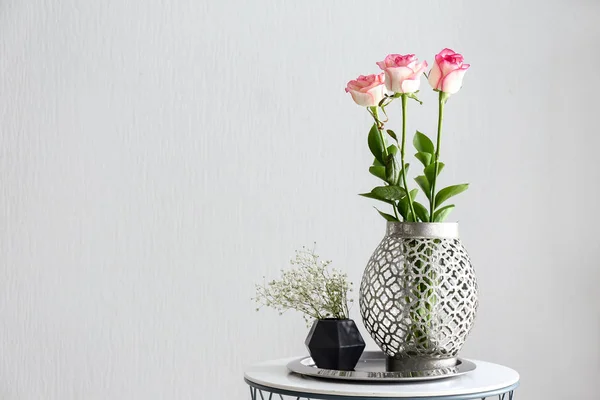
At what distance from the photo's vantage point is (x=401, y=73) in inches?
47.5

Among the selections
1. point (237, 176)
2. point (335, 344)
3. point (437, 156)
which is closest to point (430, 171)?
point (437, 156)

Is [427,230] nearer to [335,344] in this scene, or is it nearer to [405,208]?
[405,208]

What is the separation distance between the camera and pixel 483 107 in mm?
1979

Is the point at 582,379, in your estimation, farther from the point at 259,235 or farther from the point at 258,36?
the point at 258,36

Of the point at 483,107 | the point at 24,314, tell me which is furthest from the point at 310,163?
the point at 24,314

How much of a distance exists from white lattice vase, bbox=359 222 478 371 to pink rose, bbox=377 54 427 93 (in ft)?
0.73

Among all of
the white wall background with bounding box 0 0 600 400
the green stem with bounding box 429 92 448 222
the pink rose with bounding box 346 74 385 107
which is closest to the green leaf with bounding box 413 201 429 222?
the green stem with bounding box 429 92 448 222

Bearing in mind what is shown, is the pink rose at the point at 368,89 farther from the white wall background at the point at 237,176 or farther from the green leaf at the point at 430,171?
the white wall background at the point at 237,176

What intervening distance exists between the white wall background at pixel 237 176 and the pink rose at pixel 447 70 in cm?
71

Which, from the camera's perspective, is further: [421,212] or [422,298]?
[421,212]

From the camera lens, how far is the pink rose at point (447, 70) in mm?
1220

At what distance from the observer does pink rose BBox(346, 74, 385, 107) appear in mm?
1242

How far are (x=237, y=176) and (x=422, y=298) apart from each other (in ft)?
2.71

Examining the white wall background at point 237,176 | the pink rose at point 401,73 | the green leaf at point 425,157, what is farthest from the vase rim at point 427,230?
the white wall background at point 237,176
